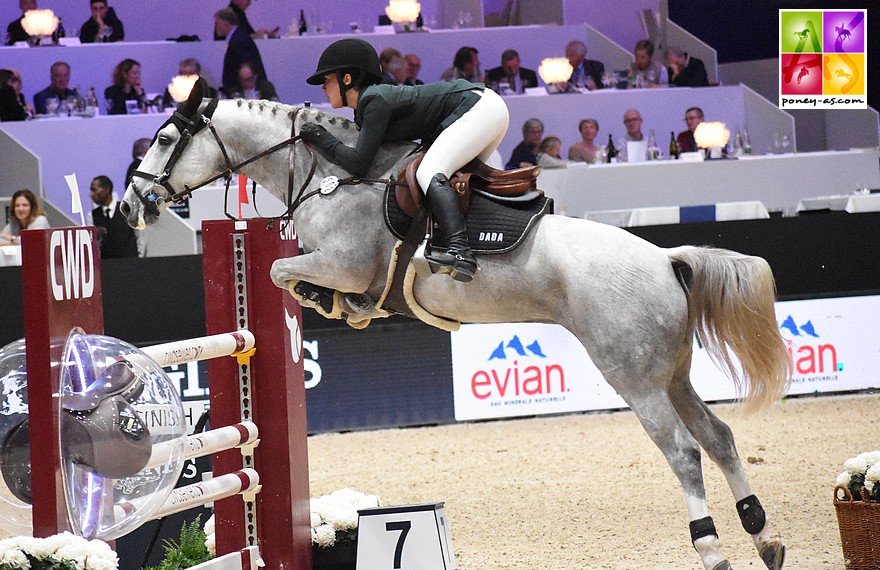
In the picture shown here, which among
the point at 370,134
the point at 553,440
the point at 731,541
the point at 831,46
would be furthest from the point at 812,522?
the point at 831,46

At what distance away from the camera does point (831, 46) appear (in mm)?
11477

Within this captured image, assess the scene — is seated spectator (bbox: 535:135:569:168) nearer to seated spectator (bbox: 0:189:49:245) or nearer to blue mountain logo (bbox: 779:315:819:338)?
blue mountain logo (bbox: 779:315:819:338)

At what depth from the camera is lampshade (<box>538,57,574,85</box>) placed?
10.6 metres

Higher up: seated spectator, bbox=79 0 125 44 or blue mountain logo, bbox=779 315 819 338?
seated spectator, bbox=79 0 125 44

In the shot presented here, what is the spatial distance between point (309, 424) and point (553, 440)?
Answer: 183 cm

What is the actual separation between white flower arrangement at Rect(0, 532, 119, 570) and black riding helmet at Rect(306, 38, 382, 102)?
1984 millimetres

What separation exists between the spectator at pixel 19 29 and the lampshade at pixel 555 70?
4.92 metres

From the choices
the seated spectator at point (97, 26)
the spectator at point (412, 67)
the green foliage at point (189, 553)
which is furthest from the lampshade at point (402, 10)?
the green foliage at point (189, 553)

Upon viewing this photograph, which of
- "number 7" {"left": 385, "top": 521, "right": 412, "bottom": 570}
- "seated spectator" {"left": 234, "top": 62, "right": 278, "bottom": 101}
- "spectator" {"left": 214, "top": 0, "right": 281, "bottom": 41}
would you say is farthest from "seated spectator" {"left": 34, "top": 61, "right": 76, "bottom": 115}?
"number 7" {"left": 385, "top": 521, "right": 412, "bottom": 570}

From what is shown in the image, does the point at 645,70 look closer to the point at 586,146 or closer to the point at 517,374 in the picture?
the point at 586,146

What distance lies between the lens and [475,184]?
154 inches

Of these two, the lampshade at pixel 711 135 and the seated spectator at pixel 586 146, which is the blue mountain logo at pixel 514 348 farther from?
the lampshade at pixel 711 135

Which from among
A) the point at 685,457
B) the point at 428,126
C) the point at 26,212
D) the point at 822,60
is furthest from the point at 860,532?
the point at 822,60

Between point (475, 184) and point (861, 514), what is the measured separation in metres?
A: 2.04
